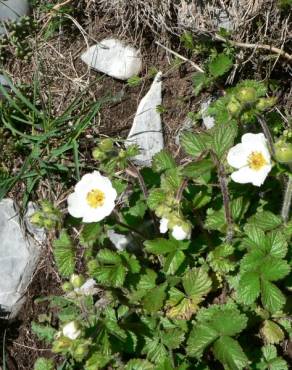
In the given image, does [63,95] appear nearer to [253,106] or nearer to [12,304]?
[12,304]

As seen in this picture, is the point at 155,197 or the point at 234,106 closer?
the point at 234,106

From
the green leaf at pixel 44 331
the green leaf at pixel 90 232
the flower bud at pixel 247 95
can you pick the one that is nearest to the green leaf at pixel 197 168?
the flower bud at pixel 247 95

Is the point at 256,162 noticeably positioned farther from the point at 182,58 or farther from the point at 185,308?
the point at 182,58

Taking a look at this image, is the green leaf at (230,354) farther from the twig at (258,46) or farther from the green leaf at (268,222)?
the twig at (258,46)

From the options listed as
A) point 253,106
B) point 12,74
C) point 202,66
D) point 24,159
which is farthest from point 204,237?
point 12,74

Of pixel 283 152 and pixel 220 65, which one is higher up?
pixel 283 152

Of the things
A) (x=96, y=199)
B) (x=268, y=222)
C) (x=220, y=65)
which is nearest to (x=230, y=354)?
(x=268, y=222)

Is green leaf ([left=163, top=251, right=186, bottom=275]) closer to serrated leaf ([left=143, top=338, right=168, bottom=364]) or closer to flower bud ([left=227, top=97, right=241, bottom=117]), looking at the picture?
serrated leaf ([left=143, top=338, right=168, bottom=364])
